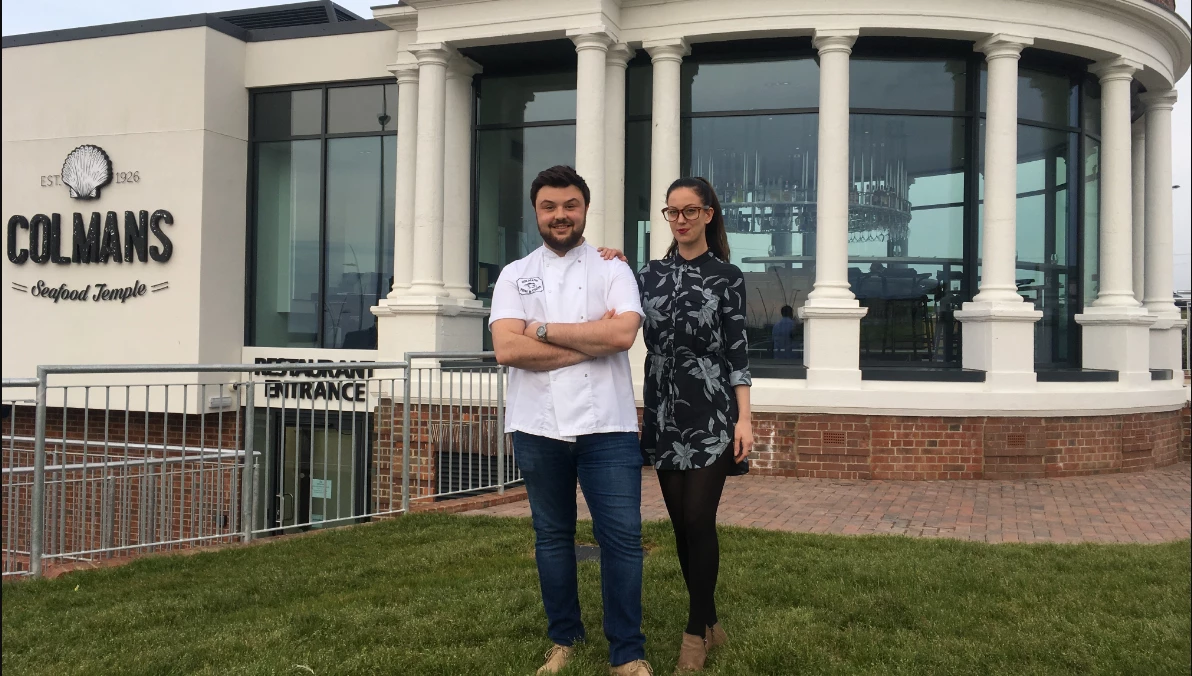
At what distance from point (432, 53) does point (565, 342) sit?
351 inches

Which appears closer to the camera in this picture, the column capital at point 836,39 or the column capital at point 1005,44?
the column capital at point 836,39

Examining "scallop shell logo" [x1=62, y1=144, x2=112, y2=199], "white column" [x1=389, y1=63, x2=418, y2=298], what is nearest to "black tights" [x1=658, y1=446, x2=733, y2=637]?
"white column" [x1=389, y1=63, x2=418, y2=298]

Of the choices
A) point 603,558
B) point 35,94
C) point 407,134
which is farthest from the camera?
point 35,94

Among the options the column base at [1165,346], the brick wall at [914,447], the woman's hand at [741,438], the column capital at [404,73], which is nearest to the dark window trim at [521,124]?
the column capital at [404,73]

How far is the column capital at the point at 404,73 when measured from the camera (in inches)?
493

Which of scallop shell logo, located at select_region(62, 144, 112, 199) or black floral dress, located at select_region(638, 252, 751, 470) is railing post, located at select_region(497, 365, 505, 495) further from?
scallop shell logo, located at select_region(62, 144, 112, 199)

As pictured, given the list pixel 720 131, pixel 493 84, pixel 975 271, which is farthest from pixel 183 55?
pixel 975 271

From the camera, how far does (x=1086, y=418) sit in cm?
1060

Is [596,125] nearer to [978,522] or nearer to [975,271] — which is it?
[975,271]

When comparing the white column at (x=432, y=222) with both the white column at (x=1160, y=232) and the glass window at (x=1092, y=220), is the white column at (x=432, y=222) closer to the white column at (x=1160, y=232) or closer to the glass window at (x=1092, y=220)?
the glass window at (x=1092, y=220)

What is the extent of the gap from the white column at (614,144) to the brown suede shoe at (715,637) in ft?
25.1

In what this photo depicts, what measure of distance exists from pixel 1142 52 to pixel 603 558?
11.0 meters

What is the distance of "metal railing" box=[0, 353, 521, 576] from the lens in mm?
6656

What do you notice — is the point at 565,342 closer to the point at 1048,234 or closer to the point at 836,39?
the point at 836,39
